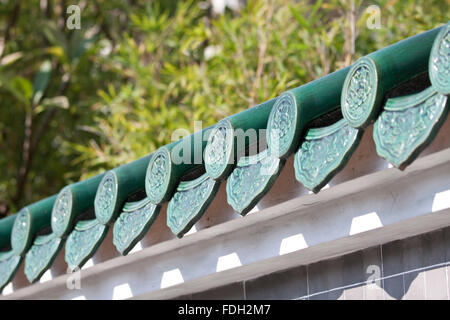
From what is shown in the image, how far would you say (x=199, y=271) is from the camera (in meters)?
3.20

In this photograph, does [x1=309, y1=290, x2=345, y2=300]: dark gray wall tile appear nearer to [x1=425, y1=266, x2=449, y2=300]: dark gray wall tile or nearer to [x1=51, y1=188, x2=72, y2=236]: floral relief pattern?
[x1=425, y1=266, x2=449, y2=300]: dark gray wall tile

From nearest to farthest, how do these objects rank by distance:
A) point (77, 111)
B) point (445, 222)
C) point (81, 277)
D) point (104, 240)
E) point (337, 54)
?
1. point (445, 222)
2. point (104, 240)
3. point (81, 277)
4. point (337, 54)
5. point (77, 111)

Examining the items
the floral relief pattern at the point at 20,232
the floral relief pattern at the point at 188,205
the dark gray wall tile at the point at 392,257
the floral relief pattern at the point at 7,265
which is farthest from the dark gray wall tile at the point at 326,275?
the floral relief pattern at the point at 7,265

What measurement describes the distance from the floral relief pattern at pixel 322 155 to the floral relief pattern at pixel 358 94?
0.07 m

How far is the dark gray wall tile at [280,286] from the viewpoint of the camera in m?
3.05

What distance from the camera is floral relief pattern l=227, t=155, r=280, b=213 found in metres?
2.53

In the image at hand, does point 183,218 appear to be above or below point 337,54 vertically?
below

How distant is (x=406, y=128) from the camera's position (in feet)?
6.91

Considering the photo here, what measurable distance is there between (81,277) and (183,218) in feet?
3.57

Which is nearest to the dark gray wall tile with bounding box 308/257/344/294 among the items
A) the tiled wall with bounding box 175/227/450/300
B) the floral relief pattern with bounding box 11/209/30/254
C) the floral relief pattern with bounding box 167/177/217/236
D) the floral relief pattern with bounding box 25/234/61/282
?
the tiled wall with bounding box 175/227/450/300

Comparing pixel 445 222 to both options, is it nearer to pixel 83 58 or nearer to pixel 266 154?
pixel 266 154

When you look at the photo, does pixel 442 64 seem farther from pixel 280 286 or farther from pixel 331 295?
pixel 280 286

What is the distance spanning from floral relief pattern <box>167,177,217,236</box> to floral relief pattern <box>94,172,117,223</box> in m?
0.29
